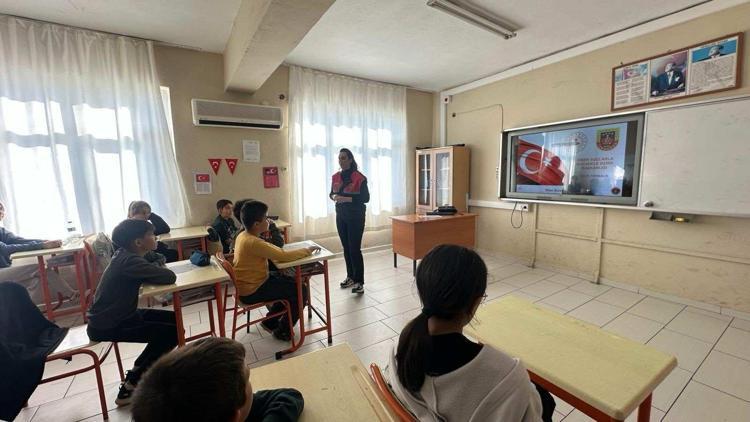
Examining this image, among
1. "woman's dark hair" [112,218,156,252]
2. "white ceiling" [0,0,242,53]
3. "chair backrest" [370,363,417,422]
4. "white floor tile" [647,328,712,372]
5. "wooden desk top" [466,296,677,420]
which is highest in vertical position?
"white ceiling" [0,0,242,53]

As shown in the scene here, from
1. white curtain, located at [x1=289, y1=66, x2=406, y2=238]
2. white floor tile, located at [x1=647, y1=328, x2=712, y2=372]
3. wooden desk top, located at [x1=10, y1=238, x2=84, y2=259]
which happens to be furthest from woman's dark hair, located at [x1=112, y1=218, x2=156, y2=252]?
white floor tile, located at [x1=647, y1=328, x2=712, y2=372]

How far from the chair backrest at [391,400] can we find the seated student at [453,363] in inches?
1.7

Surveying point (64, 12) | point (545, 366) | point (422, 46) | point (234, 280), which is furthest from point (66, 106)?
point (545, 366)

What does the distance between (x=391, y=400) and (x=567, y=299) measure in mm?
3145

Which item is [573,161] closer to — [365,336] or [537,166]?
[537,166]

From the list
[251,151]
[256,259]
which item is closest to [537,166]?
[256,259]

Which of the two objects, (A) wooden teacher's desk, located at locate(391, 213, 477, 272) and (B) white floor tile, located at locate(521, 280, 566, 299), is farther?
(A) wooden teacher's desk, located at locate(391, 213, 477, 272)

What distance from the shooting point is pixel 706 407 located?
173 cm

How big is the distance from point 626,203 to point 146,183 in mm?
5348

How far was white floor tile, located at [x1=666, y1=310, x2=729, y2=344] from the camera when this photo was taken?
2459 millimetres

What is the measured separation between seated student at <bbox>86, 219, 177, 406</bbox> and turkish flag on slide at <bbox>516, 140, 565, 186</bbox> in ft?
13.6

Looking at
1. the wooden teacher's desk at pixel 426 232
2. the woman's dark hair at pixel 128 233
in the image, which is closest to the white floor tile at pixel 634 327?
the wooden teacher's desk at pixel 426 232

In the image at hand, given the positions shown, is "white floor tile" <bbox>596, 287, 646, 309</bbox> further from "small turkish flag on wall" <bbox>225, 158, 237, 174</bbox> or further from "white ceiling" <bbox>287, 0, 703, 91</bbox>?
"small turkish flag on wall" <bbox>225, 158, 237, 174</bbox>

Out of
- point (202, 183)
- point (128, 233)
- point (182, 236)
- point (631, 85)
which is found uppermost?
point (631, 85)
